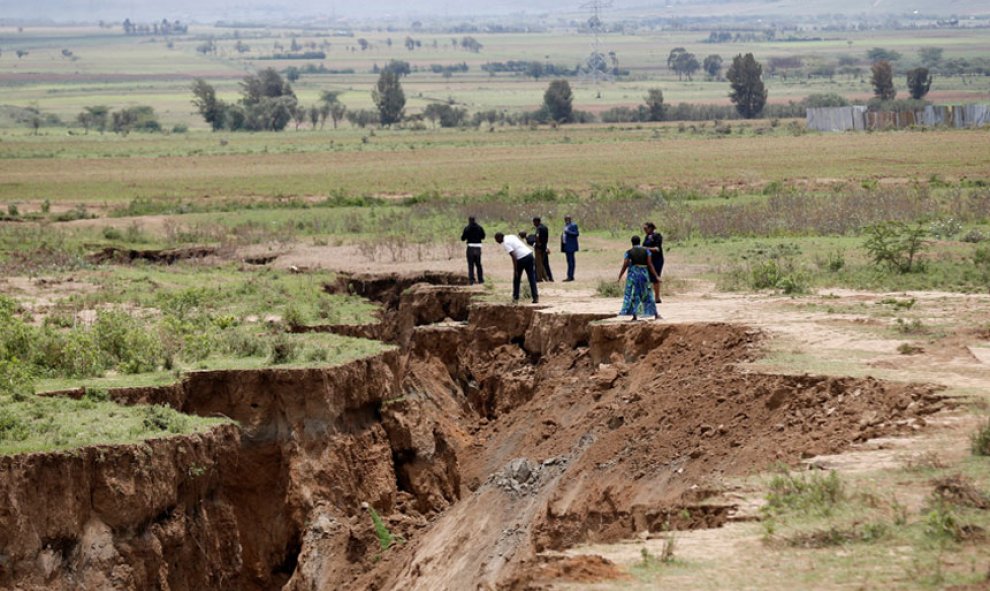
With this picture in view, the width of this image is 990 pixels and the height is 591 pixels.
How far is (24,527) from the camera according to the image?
1662 cm

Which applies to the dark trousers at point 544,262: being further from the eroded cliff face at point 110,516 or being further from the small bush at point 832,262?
the eroded cliff face at point 110,516

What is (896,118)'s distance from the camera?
85812mm

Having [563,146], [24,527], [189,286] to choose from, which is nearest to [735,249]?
[189,286]

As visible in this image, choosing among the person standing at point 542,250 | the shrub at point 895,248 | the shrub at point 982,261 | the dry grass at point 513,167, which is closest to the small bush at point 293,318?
the person standing at point 542,250

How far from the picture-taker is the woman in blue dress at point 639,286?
22.8 meters

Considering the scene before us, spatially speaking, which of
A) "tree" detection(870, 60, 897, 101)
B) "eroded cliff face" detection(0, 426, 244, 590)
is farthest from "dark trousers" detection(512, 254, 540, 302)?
"tree" detection(870, 60, 897, 101)

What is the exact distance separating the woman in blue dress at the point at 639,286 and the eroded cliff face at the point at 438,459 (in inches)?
20.1

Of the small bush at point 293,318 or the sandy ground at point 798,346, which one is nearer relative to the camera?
the sandy ground at point 798,346

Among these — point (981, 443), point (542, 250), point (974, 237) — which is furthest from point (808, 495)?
point (974, 237)

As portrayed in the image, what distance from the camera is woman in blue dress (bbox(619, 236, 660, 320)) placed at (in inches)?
897

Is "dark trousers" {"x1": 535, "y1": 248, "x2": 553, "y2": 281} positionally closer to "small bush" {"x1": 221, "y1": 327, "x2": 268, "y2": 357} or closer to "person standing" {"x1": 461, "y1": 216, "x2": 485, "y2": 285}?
"person standing" {"x1": 461, "y1": 216, "x2": 485, "y2": 285}

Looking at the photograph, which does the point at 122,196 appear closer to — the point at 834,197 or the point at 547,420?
the point at 834,197

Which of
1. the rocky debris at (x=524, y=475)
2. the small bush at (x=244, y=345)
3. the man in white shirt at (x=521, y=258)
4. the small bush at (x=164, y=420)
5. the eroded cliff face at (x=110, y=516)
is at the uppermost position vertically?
the man in white shirt at (x=521, y=258)

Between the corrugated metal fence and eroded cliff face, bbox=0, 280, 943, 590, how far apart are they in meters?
61.0
